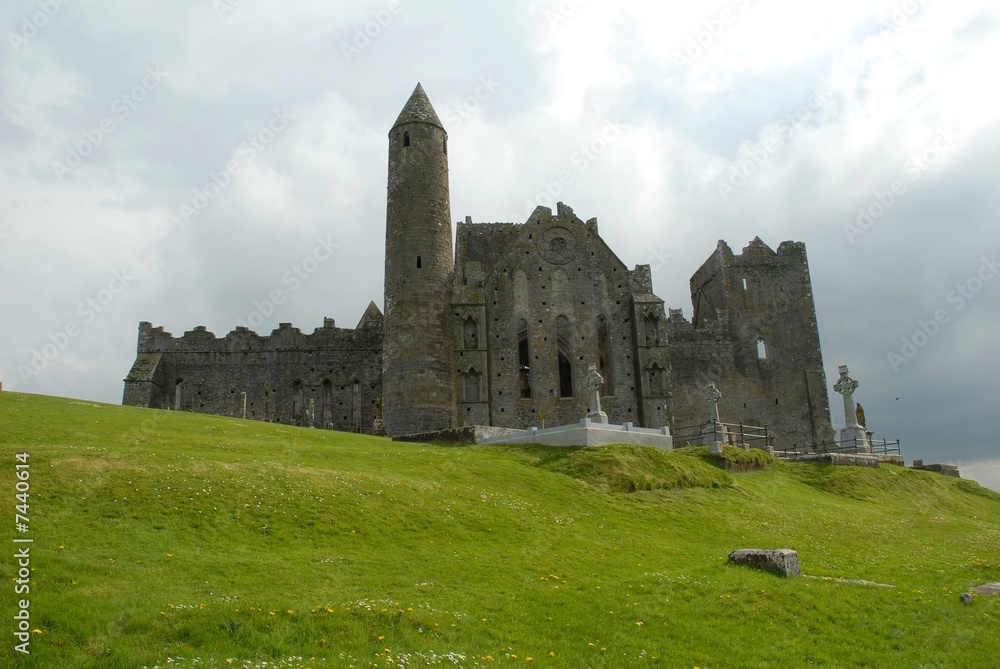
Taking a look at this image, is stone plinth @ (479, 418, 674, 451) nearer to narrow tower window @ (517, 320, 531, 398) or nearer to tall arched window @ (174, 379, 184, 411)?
narrow tower window @ (517, 320, 531, 398)

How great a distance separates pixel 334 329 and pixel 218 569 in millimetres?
40273

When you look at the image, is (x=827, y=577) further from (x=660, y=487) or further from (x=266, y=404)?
(x=266, y=404)

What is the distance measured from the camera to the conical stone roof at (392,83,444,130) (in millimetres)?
47344

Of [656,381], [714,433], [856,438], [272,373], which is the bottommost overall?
[856,438]

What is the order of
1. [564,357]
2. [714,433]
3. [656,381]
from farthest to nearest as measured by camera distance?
[564,357]
[656,381]
[714,433]

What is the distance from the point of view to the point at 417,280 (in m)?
44.9

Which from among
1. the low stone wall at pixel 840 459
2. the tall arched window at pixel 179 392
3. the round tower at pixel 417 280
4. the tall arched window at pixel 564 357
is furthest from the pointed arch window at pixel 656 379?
the tall arched window at pixel 179 392

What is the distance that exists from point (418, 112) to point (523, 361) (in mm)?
16153

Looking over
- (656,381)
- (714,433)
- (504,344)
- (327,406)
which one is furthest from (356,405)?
(714,433)

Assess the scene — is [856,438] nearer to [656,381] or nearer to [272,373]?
[656,381]

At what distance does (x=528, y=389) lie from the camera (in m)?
47.6

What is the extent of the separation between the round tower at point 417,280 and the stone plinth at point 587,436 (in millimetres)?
11174

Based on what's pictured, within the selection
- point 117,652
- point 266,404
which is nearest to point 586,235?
point 266,404

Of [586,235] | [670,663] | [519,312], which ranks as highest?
[586,235]
